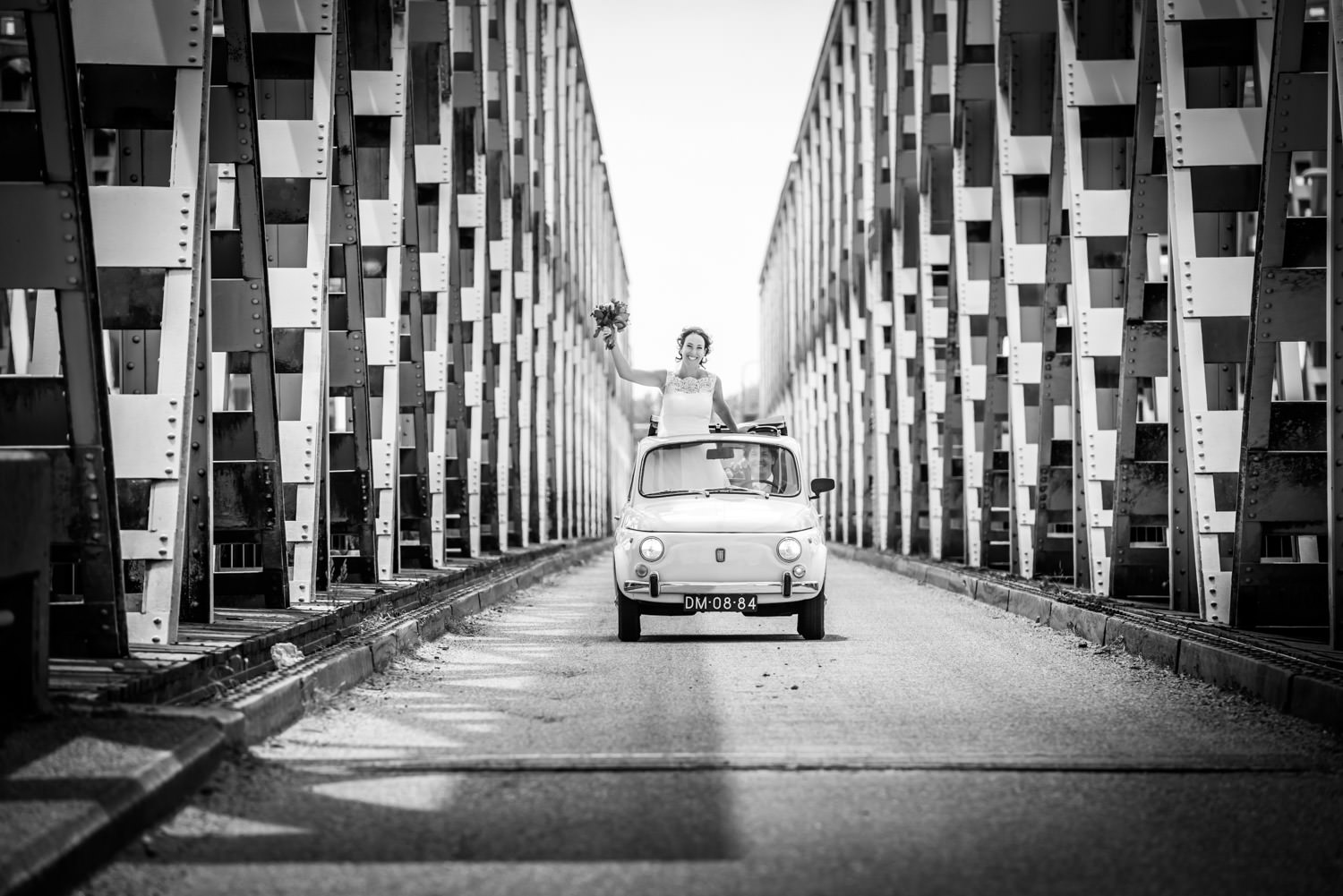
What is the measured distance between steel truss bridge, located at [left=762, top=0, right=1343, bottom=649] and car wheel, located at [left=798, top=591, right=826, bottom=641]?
241cm

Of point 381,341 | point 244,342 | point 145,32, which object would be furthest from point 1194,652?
point 381,341

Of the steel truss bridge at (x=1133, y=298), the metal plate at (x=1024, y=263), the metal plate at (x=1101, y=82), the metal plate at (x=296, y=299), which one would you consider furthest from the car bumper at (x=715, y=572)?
the metal plate at (x=1024, y=263)

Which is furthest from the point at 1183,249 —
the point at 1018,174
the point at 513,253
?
the point at 513,253

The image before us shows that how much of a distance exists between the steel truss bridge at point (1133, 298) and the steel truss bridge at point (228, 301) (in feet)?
18.6

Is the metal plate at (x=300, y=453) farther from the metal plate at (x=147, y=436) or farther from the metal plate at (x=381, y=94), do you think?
the metal plate at (x=381, y=94)

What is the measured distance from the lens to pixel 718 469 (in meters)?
11.6

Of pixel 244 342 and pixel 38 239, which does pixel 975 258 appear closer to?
pixel 244 342

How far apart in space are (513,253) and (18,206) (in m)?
20.3

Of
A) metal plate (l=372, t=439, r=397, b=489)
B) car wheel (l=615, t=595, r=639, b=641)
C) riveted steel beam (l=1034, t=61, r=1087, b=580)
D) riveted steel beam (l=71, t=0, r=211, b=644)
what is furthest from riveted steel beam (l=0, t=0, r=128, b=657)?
riveted steel beam (l=1034, t=61, r=1087, b=580)

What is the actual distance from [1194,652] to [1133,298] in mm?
4306

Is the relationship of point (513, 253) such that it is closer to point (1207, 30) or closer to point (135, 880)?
point (1207, 30)

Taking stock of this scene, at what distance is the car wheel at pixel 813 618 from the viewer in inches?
422

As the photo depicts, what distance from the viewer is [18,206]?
6.73 meters

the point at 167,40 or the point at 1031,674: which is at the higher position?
the point at 167,40
